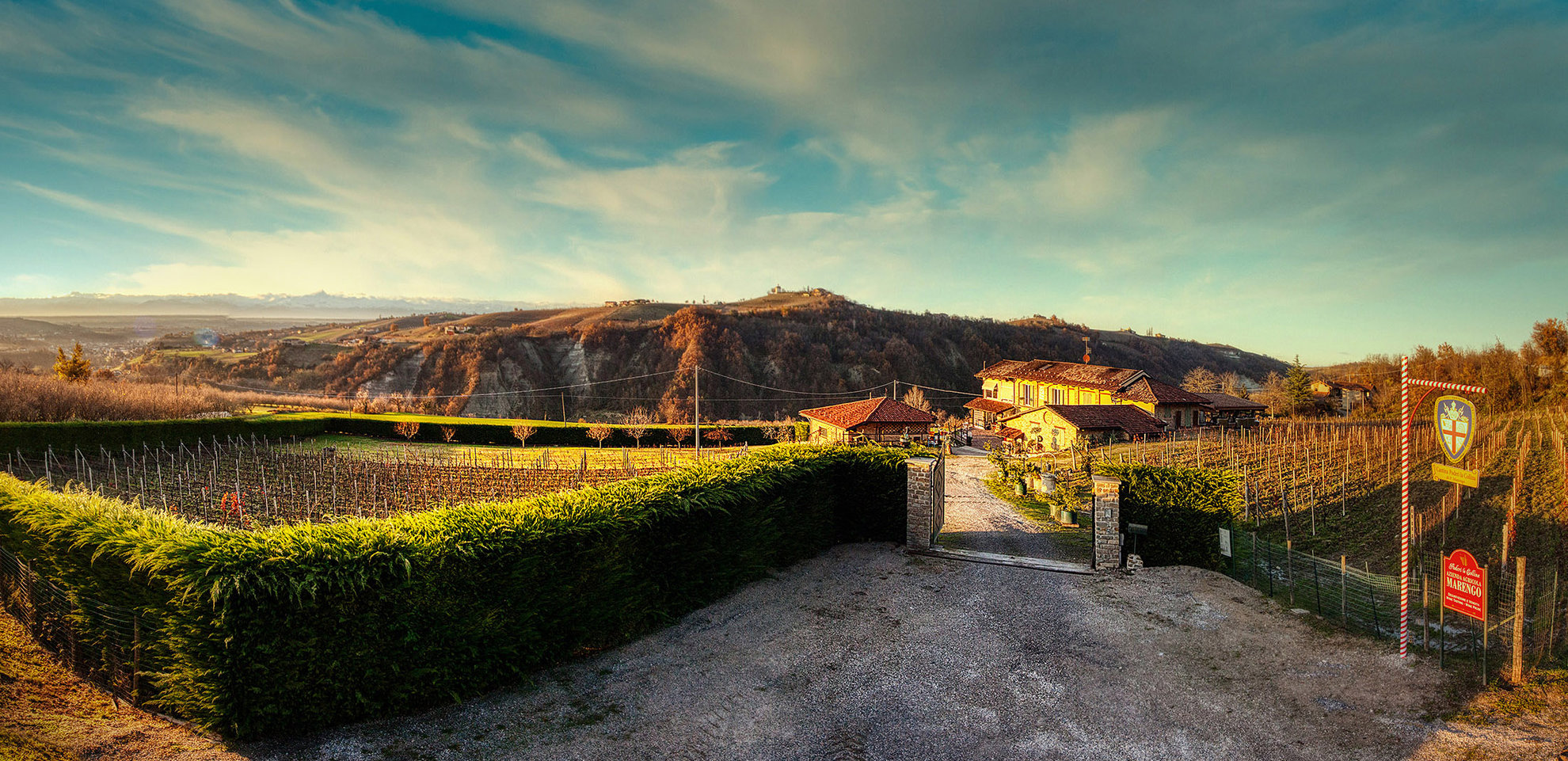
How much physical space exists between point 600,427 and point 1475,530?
37020 mm

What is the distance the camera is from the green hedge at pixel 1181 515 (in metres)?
12.4

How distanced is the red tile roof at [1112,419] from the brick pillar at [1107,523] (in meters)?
26.1

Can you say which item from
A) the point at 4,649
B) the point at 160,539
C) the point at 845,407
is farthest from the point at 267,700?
the point at 845,407

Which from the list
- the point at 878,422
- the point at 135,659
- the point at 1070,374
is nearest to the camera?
the point at 135,659

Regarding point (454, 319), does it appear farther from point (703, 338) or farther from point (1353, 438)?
point (1353, 438)

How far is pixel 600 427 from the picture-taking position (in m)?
39.1

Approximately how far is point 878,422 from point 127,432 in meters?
35.2

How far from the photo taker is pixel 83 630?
24.2 feet

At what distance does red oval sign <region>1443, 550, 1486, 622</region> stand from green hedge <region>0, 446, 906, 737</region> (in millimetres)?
9389


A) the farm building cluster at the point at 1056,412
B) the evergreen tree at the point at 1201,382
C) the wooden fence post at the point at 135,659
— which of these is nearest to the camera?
the wooden fence post at the point at 135,659

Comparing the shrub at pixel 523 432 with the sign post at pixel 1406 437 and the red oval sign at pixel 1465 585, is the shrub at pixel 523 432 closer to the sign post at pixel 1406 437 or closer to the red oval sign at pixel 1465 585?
the sign post at pixel 1406 437

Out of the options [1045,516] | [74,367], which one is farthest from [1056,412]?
[74,367]

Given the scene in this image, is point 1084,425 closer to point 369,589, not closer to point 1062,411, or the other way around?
point 1062,411

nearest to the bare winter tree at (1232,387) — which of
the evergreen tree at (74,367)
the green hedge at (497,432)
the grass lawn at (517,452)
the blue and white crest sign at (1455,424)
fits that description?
the green hedge at (497,432)
